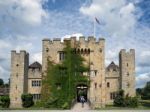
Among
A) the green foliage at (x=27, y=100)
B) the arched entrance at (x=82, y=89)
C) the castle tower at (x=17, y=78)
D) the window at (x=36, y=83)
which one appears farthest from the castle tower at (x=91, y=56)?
the green foliage at (x=27, y=100)

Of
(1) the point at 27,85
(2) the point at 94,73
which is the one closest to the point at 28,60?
(1) the point at 27,85

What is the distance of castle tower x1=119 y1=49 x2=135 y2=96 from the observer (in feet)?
197

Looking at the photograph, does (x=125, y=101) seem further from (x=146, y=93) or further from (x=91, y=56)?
(x=146, y=93)

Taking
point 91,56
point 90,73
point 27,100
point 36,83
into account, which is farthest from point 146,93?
point 27,100

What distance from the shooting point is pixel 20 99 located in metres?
59.5

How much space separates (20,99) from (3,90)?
2748 cm

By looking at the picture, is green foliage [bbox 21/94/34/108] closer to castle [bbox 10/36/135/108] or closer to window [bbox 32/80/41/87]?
castle [bbox 10/36/135/108]

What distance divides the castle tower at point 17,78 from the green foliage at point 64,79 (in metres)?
4.00

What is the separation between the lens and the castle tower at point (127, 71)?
2370 inches

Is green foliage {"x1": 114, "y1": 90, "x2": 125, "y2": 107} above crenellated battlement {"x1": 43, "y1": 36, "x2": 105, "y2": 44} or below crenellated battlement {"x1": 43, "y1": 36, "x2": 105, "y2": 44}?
below

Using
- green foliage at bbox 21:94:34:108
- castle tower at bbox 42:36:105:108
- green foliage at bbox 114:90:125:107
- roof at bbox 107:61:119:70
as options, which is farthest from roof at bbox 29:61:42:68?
green foliage at bbox 114:90:125:107

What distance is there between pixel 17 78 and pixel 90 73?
42.7 feet

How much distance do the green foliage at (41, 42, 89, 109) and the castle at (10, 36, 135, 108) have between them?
0.97m

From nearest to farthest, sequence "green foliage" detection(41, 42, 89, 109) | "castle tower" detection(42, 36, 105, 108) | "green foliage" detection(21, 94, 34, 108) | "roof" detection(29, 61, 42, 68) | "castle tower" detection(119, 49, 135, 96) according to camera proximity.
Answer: "green foliage" detection(21, 94, 34, 108)
"green foliage" detection(41, 42, 89, 109)
"castle tower" detection(42, 36, 105, 108)
"castle tower" detection(119, 49, 135, 96)
"roof" detection(29, 61, 42, 68)
